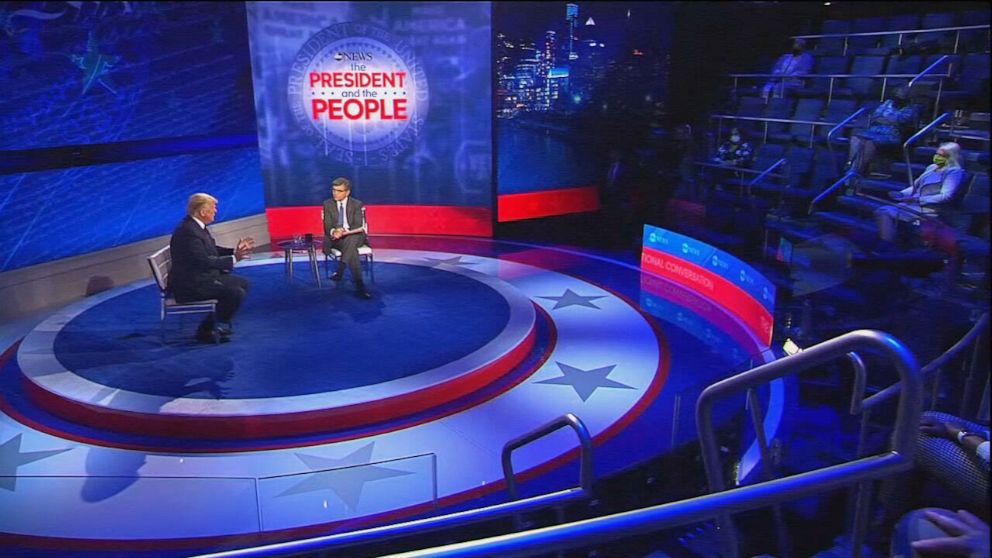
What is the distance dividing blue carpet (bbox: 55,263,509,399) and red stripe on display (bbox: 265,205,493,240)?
2.79 meters

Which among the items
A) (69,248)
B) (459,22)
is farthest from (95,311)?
(459,22)

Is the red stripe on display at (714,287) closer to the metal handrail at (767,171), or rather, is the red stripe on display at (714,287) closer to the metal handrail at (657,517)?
the metal handrail at (767,171)

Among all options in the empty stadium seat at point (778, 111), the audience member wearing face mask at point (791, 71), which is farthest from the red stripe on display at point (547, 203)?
the audience member wearing face mask at point (791, 71)

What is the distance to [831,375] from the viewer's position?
5.32m

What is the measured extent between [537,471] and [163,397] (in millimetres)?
2835

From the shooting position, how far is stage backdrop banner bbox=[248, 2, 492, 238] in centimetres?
998

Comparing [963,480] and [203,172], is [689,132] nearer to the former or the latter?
[203,172]

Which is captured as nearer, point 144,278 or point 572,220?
point 144,278

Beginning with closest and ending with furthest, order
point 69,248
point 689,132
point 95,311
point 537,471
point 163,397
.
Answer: point 537,471 → point 163,397 → point 95,311 → point 69,248 → point 689,132

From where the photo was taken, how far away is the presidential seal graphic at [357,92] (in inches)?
397

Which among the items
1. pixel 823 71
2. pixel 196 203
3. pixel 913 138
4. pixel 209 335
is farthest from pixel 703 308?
pixel 823 71

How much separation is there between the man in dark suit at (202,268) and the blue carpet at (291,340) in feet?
0.82

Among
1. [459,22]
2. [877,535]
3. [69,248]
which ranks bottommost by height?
[69,248]

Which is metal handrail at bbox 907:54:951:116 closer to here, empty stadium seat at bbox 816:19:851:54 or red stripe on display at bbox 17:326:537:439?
empty stadium seat at bbox 816:19:851:54
